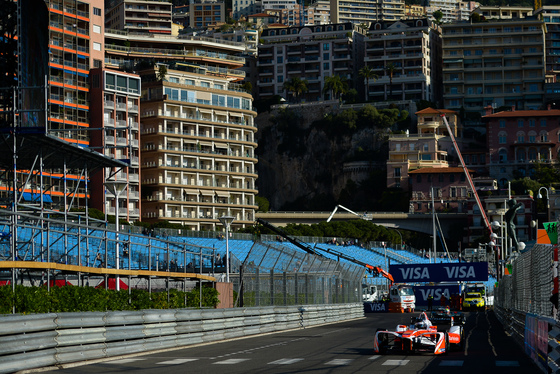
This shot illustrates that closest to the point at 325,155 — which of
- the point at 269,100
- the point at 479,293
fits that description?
the point at 269,100

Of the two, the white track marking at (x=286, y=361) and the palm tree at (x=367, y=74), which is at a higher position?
the palm tree at (x=367, y=74)

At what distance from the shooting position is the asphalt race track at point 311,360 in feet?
69.1

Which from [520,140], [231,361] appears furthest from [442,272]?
[520,140]

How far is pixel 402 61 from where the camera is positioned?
18888cm

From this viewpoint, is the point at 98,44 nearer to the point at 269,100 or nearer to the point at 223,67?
the point at 223,67

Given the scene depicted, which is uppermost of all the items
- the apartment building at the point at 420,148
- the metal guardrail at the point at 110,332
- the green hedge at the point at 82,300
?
the apartment building at the point at 420,148

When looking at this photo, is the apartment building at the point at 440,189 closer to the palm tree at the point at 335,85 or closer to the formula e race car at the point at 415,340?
the palm tree at the point at 335,85

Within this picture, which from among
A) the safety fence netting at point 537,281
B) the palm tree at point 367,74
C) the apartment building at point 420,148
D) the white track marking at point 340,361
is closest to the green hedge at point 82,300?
the white track marking at point 340,361

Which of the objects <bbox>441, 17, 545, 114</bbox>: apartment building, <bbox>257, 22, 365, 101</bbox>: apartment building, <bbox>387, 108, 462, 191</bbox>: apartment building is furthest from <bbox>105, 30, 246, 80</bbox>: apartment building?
<bbox>441, 17, 545, 114</bbox>: apartment building

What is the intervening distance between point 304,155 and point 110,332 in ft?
510

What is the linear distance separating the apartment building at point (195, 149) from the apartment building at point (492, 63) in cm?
5870

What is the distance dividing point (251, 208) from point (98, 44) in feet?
122

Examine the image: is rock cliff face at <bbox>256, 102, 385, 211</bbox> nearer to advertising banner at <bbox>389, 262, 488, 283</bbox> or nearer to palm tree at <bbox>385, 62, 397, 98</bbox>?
palm tree at <bbox>385, 62, 397, 98</bbox>

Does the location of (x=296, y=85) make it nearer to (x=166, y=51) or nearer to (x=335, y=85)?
(x=335, y=85)
